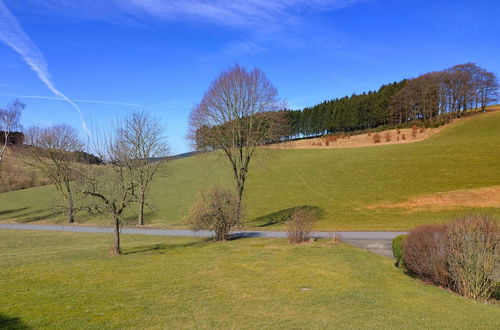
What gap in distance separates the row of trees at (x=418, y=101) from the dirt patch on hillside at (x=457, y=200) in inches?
1643

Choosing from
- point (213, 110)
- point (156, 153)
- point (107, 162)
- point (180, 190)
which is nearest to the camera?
point (107, 162)

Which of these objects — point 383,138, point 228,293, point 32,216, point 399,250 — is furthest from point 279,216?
point 383,138

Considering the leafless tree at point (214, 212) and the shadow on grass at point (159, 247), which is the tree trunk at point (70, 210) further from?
the leafless tree at point (214, 212)

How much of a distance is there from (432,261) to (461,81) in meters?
89.8

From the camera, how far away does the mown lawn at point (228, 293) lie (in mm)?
7629

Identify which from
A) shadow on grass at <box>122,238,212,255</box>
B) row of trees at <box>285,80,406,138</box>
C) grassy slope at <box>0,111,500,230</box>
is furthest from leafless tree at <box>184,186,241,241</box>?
row of trees at <box>285,80,406,138</box>

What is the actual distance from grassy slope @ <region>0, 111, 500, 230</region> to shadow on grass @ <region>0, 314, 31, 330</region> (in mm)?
22903

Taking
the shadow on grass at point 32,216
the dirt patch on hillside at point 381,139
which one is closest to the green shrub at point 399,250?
the shadow on grass at point 32,216

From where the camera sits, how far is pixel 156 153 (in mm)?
38156

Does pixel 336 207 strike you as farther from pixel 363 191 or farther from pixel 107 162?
pixel 107 162

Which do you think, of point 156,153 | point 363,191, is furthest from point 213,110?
point 363,191

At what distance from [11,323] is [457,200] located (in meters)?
35.7

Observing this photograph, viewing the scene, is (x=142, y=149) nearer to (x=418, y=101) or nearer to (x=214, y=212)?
(x=214, y=212)

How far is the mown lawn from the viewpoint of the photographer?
25.0 ft
